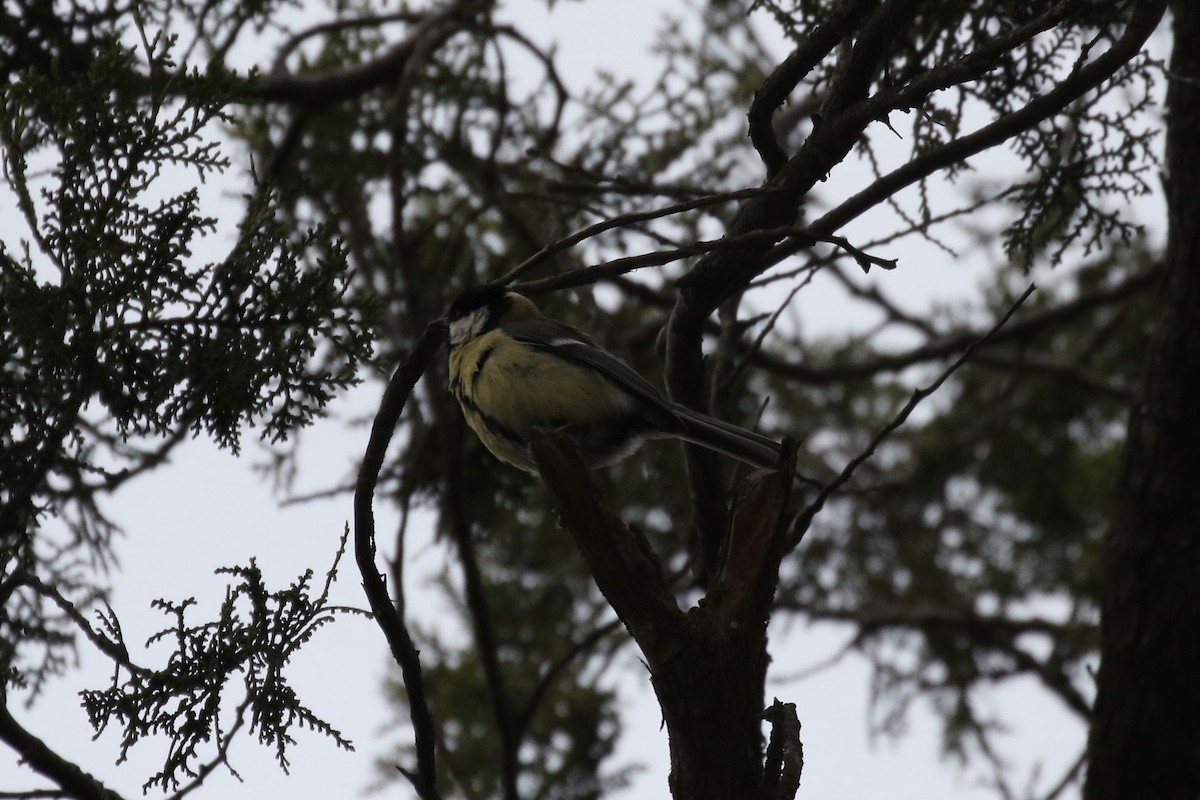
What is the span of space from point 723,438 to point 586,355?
2.14ft

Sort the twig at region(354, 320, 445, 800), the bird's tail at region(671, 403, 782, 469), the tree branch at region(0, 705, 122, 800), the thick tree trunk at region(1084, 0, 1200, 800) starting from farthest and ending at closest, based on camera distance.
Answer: the thick tree trunk at region(1084, 0, 1200, 800) < the bird's tail at region(671, 403, 782, 469) < the twig at region(354, 320, 445, 800) < the tree branch at region(0, 705, 122, 800)

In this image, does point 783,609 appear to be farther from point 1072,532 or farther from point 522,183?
point 522,183

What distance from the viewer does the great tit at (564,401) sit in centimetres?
443

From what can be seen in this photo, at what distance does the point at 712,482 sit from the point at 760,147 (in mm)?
1508

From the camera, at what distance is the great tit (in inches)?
174

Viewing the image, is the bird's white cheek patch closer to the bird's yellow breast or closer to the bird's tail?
the bird's yellow breast

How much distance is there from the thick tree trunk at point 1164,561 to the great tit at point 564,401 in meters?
1.72

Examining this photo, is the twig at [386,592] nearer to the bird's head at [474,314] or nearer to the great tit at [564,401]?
the great tit at [564,401]

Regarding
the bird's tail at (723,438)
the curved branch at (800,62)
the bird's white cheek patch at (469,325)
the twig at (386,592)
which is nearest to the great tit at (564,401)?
the bird's tail at (723,438)

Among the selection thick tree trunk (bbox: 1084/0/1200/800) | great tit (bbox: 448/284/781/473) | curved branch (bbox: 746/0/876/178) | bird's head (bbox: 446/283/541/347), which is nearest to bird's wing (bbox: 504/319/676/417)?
great tit (bbox: 448/284/781/473)

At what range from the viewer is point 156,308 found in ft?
10.9

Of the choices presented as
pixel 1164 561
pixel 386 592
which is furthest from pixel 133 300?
pixel 1164 561

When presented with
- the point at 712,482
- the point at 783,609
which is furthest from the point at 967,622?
the point at 712,482

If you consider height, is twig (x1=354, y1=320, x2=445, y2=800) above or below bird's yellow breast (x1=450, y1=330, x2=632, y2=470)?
below
